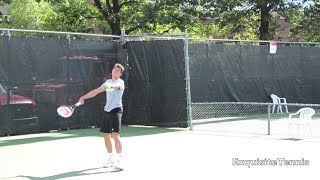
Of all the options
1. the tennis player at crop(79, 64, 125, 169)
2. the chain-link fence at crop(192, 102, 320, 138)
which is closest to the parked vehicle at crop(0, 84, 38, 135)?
the chain-link fence at crop(192, 102, 320, 138)

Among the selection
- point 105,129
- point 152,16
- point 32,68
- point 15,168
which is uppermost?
point 152,16

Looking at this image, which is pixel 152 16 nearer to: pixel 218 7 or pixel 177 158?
pixel 218 7

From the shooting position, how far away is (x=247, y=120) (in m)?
15.7

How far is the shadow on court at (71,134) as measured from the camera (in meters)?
11.5

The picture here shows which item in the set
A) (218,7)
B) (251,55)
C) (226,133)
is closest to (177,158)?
(226,133)

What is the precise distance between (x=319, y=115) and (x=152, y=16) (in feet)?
32.7

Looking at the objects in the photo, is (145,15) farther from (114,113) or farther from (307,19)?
(114,113)

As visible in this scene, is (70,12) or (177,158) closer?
(177,158)

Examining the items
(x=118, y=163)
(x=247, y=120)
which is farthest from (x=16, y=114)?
(x=247, y=120)

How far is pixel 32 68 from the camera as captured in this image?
12.5m

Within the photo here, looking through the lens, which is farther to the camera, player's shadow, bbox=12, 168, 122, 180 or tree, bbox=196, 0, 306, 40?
tree, bbox=196, 0, 306, 40

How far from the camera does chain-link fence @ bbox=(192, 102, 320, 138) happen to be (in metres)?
12.7

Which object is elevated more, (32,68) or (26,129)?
(32,68)

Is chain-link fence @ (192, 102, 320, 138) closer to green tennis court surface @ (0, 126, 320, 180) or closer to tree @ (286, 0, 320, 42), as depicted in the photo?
green tennis court surface @ (0, 126, 320, 180)
